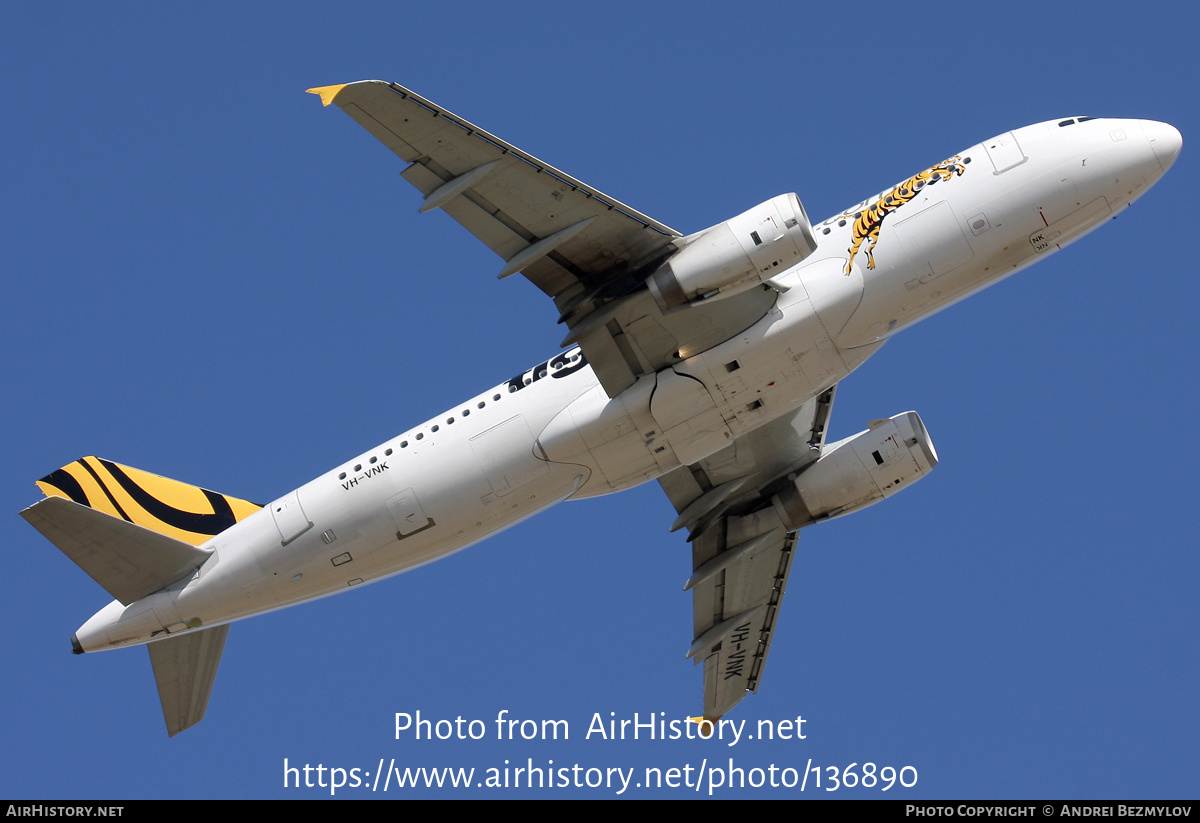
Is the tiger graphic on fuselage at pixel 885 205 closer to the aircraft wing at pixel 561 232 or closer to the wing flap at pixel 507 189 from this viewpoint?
the aircraft wing at pixel 561 232

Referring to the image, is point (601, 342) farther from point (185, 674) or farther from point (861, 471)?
point (185, 674)

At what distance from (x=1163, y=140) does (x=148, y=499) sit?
87.9 feet

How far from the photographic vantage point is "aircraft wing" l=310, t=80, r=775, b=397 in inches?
1014

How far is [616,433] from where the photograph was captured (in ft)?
96.1

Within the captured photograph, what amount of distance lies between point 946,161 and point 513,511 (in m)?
13.3

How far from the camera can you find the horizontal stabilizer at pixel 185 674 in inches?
1282

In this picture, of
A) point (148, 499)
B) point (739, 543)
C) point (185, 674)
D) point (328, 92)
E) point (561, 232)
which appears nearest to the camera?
point (328, 92)

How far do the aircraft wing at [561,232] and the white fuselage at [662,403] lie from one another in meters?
0.68

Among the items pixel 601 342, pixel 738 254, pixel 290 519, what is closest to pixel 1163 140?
pixel 738 254

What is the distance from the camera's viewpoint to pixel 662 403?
29047mm

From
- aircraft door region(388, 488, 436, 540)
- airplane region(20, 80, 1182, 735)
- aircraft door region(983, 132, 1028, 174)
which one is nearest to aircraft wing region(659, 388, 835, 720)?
airplane region(20, 80, 1182, 735)

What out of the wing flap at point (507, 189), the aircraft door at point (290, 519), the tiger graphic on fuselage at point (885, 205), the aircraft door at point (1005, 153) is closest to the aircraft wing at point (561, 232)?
the wing flap at point (507, 189)

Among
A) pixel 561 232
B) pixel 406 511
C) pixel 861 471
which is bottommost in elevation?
pixel 861 471

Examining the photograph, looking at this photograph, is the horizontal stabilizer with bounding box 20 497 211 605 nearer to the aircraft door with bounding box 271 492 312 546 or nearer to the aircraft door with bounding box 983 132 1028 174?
the aircraft door with bounding box 271 492 312 546
